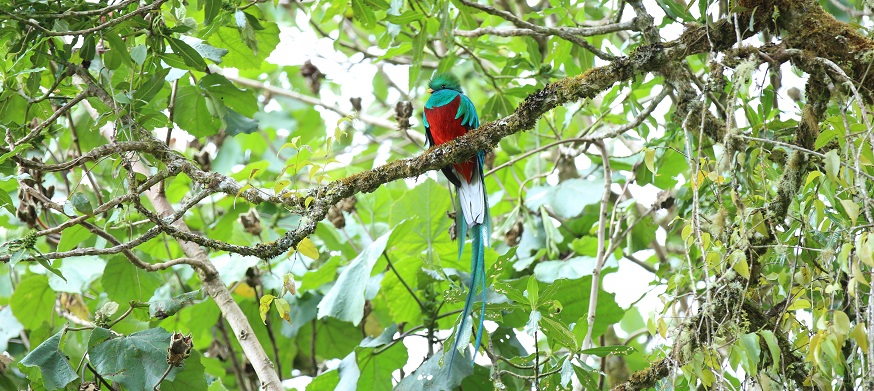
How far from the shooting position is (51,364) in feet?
6.95

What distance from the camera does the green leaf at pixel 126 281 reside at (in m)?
2.56

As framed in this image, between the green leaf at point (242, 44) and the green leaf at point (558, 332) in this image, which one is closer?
the green leaf at point (558, 332)

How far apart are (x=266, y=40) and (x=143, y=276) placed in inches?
37.0

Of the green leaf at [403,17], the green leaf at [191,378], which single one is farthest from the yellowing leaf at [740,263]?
the green leaf at [191,378]

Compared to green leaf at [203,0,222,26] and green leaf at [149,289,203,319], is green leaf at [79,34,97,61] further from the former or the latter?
green leaf at [149,289,203,319]

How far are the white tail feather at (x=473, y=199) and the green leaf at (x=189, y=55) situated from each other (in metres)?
1.12

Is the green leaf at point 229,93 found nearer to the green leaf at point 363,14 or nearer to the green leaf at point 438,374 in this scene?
the green leaf at point 363,14

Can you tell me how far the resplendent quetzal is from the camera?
2527mm

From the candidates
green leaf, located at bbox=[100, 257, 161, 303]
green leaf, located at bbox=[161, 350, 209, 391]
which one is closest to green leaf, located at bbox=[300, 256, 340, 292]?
green leaf, located at bbox=[100, 257, 161, 303]

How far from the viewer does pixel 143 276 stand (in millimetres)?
2668

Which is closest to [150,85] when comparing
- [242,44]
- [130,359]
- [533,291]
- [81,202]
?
[81,202]

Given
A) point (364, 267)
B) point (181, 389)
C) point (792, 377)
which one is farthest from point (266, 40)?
point (792, 377)

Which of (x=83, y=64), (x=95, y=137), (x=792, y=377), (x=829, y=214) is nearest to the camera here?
(x=829, y=214)

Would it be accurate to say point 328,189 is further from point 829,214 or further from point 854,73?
point 854,73
